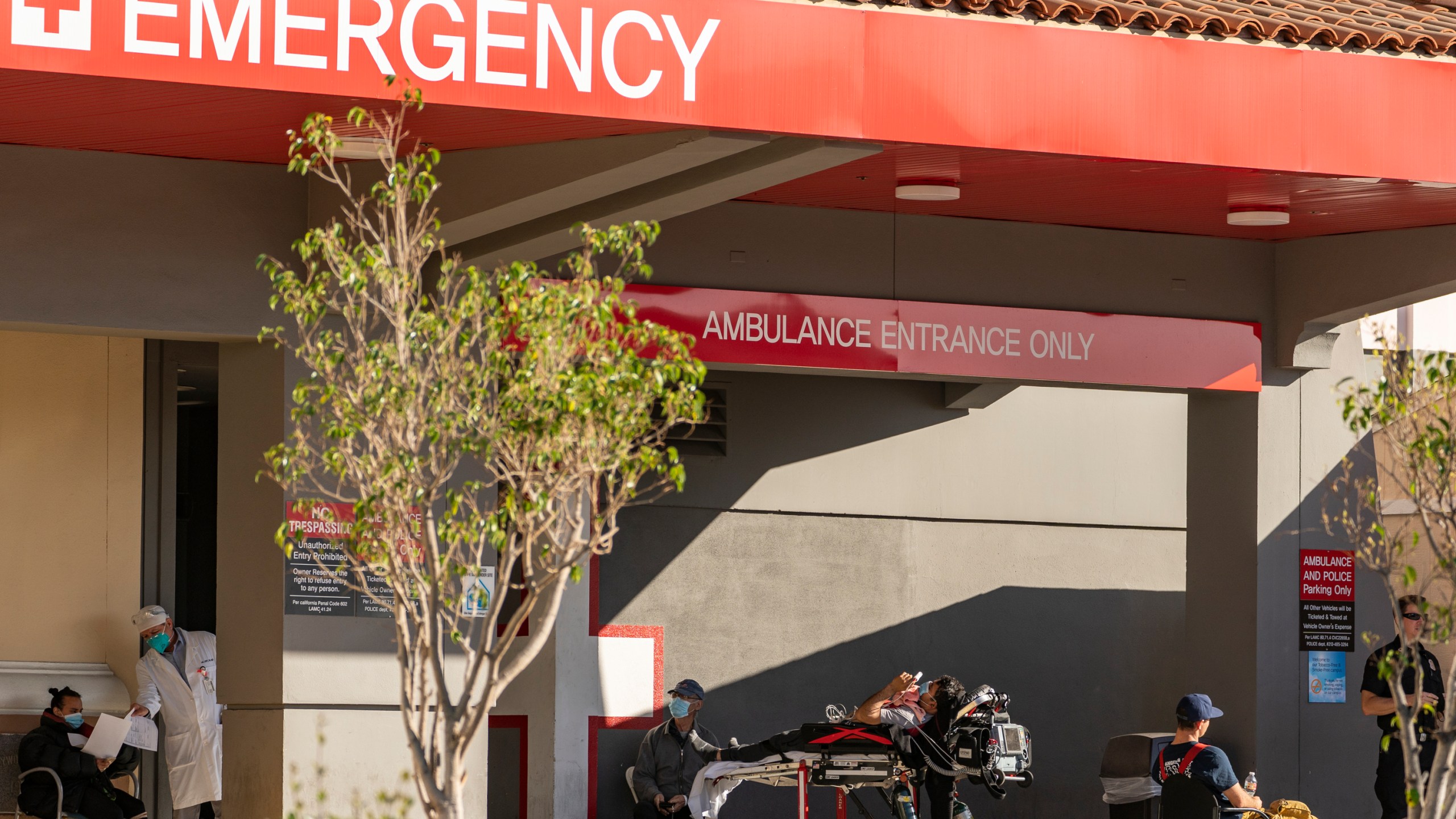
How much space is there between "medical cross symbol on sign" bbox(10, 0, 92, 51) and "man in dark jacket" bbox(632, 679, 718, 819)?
541 cm

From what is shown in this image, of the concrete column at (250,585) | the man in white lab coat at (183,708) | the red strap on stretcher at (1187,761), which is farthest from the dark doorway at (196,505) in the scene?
the red strap on stretcher at (1187,761)

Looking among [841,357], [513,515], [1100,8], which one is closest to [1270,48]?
[1100,8]

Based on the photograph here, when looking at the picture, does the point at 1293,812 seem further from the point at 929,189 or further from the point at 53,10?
the point at 53,10

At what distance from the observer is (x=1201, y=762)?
308 inches

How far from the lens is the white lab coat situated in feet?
33.9

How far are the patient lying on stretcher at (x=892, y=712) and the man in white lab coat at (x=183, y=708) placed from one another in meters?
3.52

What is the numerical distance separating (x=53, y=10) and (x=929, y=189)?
4146mm

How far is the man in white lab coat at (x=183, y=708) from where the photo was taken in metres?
10.2

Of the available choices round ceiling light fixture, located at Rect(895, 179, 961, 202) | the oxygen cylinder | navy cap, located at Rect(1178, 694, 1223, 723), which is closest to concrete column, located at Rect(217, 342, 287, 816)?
the oxygen cylinder

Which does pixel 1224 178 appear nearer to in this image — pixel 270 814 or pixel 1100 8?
pixel 1100 8

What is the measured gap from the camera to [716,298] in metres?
9.12

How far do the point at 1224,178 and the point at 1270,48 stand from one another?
88cm

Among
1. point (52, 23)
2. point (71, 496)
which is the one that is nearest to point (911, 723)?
point (52, 23)

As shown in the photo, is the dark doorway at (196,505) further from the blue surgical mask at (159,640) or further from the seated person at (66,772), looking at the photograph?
the seated person at (66,772)
